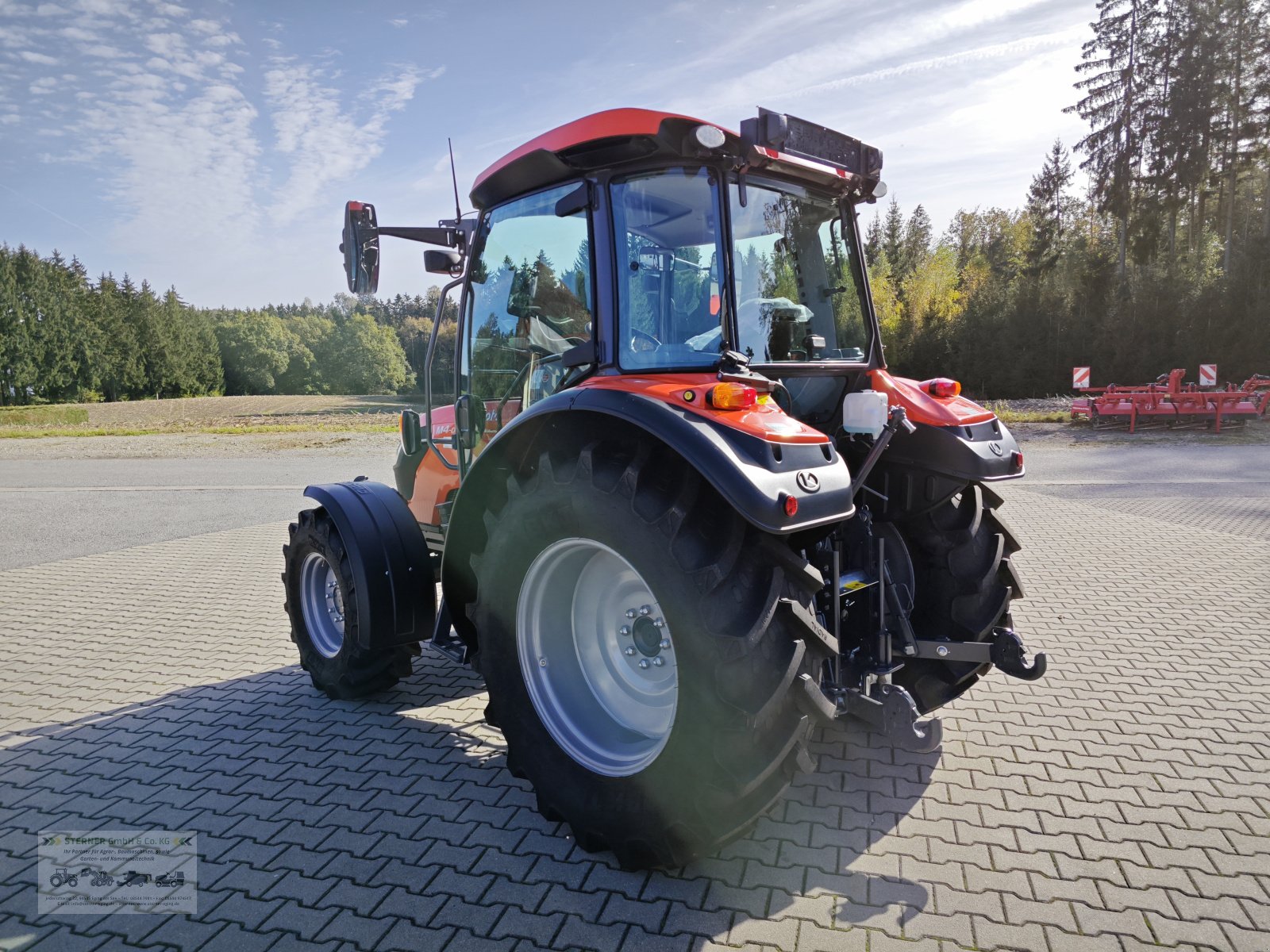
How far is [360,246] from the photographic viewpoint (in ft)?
11.7

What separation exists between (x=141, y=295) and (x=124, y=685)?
7492cm

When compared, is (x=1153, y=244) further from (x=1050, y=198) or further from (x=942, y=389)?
(x=942, y=389)

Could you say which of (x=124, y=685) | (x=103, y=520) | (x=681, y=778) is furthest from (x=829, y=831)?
(x=103, y=520)

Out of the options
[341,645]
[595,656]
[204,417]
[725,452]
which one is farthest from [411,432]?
[204,417]

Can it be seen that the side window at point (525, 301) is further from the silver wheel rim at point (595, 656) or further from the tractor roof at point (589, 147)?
the silver wheel rim at point (595, 656)

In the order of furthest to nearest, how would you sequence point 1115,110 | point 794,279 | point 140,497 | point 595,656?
point 1115,110 → point 140,497 → point 794,279 → point 595,656

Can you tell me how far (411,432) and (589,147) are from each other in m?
1.95

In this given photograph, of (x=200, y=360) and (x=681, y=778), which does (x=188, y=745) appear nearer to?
(x=681, y=778)

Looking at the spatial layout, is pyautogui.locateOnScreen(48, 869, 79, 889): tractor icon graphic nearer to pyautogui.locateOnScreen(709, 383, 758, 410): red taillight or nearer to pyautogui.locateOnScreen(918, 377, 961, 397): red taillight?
pyautogui.locateOnScreen(709, 383, 758, 410): red taillight

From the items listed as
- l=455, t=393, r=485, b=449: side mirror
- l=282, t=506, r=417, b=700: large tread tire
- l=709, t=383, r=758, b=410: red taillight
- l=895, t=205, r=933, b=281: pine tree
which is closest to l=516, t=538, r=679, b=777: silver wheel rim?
l=709, t=383, r=758, b=410: red taillight

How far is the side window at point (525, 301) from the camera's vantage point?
10.3 feet

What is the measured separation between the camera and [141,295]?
67062 mm

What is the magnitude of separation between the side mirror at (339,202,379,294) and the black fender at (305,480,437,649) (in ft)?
3.42

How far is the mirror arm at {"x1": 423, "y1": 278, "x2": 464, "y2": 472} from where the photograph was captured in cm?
384
